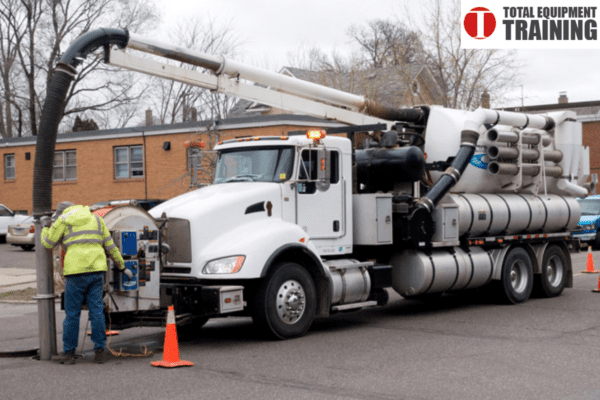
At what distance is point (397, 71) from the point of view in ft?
103

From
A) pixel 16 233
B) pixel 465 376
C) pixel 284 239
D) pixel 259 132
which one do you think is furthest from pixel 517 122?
pixel 16 233

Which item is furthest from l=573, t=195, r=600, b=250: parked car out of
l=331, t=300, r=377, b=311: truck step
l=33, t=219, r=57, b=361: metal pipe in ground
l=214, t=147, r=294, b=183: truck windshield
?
l=33, t=219, r=57, b=361: metal pipe in ground

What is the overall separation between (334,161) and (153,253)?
3.32 meters

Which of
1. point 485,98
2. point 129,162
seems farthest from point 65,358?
point 129,162

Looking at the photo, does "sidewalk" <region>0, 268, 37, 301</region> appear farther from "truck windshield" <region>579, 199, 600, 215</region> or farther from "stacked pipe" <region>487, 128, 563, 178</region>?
"truck windshield" <region>579, 199, 600, 215</region>

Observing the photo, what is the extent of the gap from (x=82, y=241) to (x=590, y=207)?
78.5 feet

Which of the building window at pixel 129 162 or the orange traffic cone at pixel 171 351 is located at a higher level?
the building window at pixel 129 162

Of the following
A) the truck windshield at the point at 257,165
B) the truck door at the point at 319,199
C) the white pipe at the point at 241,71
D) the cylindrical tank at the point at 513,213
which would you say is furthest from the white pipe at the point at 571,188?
the truck windshield at the point at 257,165

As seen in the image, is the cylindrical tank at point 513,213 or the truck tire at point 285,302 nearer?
the truck tire at point 285,302

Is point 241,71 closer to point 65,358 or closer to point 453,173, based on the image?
point 453,173

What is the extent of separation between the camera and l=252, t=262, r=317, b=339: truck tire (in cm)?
1001

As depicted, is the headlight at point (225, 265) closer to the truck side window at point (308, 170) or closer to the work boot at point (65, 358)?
the truck side window at point (308, 170)

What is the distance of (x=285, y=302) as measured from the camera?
10.2 metres

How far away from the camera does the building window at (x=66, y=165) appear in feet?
125
